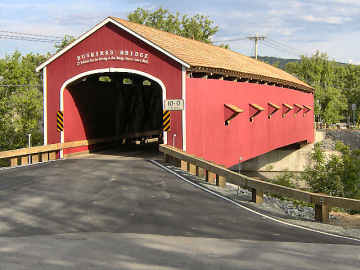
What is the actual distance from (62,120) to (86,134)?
6.87 ft

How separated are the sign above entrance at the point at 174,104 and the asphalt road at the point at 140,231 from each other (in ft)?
11.3

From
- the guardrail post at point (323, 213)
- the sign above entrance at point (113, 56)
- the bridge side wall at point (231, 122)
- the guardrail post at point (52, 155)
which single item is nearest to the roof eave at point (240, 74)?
the bridge side wall at point (231, 122)

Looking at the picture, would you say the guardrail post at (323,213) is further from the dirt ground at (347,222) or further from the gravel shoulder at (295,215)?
the dirt ground at (347,222)

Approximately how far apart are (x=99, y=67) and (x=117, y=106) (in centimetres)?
562

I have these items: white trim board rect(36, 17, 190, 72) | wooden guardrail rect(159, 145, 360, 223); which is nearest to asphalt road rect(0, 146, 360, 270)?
wooden guardrail rect(159, 145, 360, 223)

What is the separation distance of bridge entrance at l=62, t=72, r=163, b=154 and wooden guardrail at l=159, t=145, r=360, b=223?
224 inches

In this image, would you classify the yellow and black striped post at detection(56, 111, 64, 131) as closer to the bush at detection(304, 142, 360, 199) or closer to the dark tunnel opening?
the dark tunnel opening

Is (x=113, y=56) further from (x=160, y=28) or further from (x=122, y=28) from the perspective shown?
(x=160, y=28)

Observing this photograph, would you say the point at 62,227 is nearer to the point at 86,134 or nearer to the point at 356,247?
the point at 356,247

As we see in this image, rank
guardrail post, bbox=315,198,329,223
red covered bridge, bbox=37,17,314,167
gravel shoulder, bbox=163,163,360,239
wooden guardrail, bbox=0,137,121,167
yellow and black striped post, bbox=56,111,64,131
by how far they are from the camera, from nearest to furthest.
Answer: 1. gravel shoulder, bbox=163,163,360,239
2. guardrail post, bbox=315,198,329,223
3. wooden guardrail, bbox=0,137,121,167
4. red covered bridge, bbox=37,17,314,167
5. yellow and black striped post, bbox=56,111,64,131

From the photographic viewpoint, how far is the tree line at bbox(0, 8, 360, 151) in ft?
99.5

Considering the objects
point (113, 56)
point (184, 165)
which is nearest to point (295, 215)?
Answer: point (184, 165)

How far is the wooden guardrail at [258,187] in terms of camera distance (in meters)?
8.41

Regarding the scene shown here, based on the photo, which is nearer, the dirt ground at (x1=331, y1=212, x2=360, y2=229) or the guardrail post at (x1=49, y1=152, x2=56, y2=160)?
the dirt ground at (x1=331, y1=212, x2=360, y2=229)
